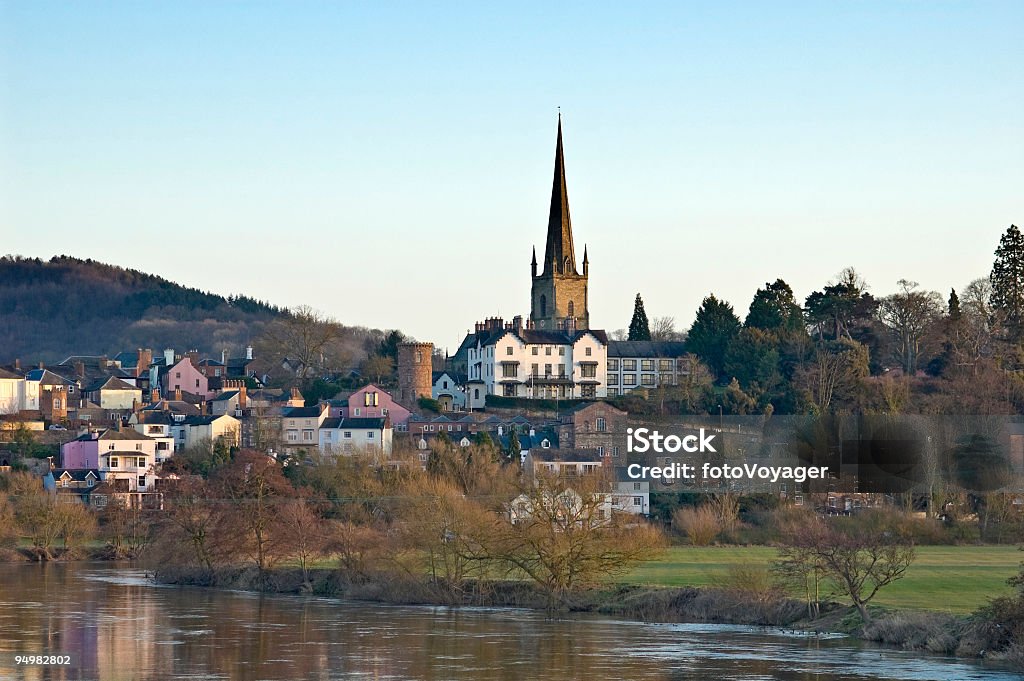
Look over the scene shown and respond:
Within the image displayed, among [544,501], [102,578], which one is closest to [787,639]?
[544,501]

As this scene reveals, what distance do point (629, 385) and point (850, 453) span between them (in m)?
31.5

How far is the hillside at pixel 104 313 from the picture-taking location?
511 ft

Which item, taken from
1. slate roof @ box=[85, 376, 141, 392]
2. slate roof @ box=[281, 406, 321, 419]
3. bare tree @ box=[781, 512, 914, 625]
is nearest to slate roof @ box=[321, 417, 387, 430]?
slate roof @ box=[281, 406, 321, 419]

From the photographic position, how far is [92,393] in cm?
9275

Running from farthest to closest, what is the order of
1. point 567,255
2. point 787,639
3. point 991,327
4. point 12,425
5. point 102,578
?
point 567,255 → point 991,327 → point 12,425 → point 102,578 → point 787,639

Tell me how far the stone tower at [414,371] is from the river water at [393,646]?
149 feet

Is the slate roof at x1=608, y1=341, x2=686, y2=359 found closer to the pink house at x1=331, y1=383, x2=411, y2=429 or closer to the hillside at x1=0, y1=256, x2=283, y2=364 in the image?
the pink house at x1=331, y1=383, x2=411, y2=429

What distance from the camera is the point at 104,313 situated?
556 ft

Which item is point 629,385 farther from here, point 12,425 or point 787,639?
point 787,639

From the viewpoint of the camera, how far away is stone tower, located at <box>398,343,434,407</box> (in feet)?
279

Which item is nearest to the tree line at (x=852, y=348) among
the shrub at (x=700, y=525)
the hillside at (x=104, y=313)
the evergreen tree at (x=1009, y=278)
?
the evergreen tree at (x=1009, y=278)

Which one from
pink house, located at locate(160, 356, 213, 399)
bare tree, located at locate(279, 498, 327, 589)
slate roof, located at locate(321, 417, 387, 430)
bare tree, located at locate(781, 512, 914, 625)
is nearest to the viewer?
bare tree, located at locate(781, 512, 914, 625)

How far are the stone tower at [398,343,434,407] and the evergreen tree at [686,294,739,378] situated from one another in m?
15.8

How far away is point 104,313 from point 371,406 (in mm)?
96197
